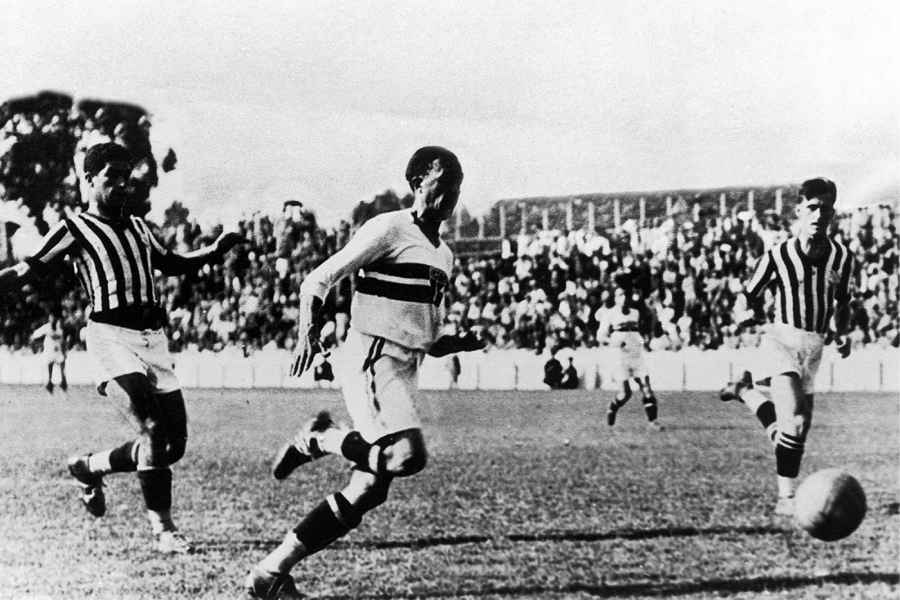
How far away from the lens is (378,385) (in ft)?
14.8

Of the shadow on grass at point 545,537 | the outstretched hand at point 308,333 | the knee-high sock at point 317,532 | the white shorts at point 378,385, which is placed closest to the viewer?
the outstretched hand at point 308,333

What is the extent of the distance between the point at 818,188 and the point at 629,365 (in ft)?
20.7

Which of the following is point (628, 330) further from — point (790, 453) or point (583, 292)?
point (790, 453)

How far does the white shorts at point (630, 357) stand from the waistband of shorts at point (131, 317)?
7771 mm

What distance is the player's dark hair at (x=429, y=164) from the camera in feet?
15.3

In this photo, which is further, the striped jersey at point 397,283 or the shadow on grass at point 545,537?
the shadow on grass at point 545,537

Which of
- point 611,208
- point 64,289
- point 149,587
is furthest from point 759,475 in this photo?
point 611,208

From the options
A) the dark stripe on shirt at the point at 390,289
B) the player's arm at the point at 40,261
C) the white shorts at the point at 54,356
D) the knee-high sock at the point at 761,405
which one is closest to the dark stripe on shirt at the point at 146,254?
the player's arm at the point at 40,261

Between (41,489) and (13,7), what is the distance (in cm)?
315

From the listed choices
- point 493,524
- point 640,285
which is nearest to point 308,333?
point 493,524

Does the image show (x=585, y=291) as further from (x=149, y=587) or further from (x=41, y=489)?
(x=149, y=587)

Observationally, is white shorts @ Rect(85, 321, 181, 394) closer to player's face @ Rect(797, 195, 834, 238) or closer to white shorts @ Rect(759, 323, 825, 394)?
white shorts @ Rect(759, 323, 825, 394)

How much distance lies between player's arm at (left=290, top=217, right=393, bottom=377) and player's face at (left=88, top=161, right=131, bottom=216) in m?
1.66

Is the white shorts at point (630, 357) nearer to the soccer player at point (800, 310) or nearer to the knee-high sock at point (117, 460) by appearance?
the soccer player at point (800, 310)
